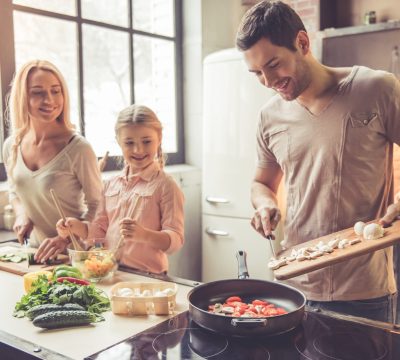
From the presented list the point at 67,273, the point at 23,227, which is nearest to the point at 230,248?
the point at 23,227

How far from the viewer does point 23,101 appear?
2053 mm

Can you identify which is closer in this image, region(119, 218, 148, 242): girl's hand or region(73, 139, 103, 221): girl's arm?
region(119, 218, 148, 242): girl's hand

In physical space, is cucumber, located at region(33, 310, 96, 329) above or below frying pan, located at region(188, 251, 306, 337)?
below

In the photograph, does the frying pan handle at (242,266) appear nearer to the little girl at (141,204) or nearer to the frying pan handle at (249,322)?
the frying pan handle at (249,322)

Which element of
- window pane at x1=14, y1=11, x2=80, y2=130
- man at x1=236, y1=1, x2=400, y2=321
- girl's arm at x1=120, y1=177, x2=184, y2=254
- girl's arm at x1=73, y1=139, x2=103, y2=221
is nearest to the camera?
man at x1=236, y1=1, x2=400, y2=321

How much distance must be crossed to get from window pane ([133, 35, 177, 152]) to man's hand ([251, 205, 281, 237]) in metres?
2.25

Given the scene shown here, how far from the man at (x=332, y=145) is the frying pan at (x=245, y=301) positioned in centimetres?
24

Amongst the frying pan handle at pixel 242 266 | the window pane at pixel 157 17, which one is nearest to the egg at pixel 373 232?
the frying pan handle at pixel 242 266

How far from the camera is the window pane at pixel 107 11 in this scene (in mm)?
3256

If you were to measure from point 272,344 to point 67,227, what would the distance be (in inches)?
37.2

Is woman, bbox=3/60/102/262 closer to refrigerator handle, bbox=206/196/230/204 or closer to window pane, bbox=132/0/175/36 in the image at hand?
refrigerator handle, bbox=206/196/230/204

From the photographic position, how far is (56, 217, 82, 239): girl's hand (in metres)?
1.78

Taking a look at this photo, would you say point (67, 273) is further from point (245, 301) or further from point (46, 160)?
point (46, 160)

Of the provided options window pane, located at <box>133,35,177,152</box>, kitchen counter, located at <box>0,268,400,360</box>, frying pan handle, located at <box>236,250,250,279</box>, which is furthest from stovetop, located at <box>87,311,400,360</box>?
window pane, located at <box>133,35,177,152</box>
